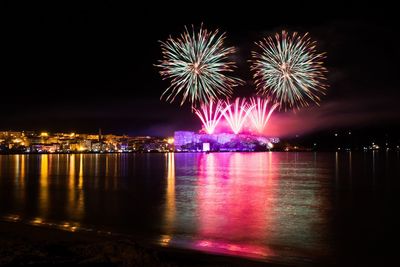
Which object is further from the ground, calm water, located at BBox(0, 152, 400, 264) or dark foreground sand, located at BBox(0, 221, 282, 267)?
dark foreground sand, located at BBox(0, 221, 282, 267)

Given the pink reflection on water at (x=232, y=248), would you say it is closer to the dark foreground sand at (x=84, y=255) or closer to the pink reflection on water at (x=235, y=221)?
the pink reflection on water at (x=235, y=221)

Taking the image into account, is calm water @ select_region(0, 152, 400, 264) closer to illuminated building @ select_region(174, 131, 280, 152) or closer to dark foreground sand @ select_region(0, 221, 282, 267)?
dark foreground sand @ select_region(0, 221, 282, 267)

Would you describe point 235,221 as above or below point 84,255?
below

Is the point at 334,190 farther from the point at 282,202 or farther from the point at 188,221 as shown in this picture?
the point at 188,221

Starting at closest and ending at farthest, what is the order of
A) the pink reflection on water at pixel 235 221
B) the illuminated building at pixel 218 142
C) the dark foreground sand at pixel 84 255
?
the dark foreground sand at pixel 84 255, the pink reflection on water at pixel 235 221, the illuminated building at pixel 218 142

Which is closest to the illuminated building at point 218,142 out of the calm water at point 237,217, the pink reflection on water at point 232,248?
the calm water at point 237,217

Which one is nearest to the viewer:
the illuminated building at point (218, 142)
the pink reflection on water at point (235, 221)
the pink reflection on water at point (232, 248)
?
the pink reflection on water at point (232, 248)

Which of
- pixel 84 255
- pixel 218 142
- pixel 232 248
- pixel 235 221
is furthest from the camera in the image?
pixel 218 142

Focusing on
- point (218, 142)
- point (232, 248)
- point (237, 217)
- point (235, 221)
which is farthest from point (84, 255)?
point (218, 142)

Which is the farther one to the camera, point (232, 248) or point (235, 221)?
point (235, 221)

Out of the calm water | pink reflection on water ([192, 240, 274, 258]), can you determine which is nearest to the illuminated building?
the calm water

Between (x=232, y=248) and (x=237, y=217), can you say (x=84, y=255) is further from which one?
(x=237, y=217)

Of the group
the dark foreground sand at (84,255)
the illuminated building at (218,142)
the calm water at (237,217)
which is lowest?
the calm water at (237,217)

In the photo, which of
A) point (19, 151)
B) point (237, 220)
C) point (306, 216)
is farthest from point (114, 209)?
point (19, 151)
